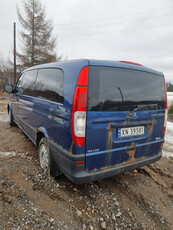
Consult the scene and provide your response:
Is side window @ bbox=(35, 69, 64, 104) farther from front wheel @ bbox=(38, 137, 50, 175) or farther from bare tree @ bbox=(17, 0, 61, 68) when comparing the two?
bare tree @ bbox=(17, 0, 61, 68)

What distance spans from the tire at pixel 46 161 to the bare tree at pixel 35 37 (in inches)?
630

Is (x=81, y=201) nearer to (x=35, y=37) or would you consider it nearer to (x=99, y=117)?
(x=99, y=117)

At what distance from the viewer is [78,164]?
1746 millimetres

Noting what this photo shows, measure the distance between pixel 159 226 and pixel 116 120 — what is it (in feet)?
4.71

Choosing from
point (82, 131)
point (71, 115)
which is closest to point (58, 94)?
point (71, 115)

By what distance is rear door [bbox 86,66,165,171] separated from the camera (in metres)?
1.76

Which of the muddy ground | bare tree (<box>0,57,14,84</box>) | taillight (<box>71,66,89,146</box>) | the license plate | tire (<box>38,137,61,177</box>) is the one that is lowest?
the muddy ground

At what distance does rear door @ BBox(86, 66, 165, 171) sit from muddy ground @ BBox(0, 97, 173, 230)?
589 mm

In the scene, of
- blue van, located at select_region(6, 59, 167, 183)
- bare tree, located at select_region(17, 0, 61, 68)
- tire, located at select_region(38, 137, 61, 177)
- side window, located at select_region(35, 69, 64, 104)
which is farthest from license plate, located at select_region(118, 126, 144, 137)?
bare tree, located at select_region(17, 0, 61, 68)

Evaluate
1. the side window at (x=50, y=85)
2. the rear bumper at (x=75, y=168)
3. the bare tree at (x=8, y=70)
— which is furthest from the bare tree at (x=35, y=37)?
the rear bumper at (x=75, y=168)

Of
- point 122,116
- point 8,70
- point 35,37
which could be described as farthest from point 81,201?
point 8,70

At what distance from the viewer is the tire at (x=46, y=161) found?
2.25 meters

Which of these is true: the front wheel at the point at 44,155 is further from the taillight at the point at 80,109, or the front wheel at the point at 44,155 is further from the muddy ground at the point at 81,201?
the taillight at the point at 80,109

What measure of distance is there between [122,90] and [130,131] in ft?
1.94
